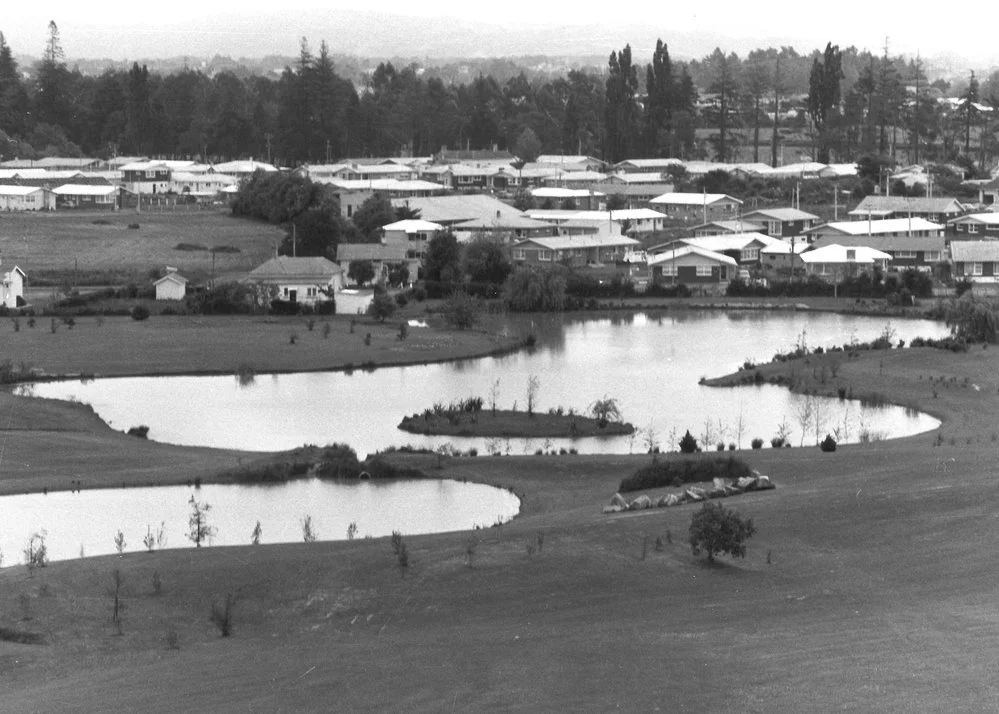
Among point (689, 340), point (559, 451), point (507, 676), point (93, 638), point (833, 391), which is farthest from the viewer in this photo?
point (689, 340)

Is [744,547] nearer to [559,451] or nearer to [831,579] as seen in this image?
[831,579]

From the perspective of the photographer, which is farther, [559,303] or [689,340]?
[559,303]

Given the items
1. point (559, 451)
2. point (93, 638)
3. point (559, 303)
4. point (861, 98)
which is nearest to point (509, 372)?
point (559, 451)

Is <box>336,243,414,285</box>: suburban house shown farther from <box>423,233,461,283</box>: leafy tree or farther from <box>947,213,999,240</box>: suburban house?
<box>947,213,999,240</box>: suburban house

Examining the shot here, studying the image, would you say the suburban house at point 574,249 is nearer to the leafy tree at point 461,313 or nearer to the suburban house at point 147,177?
the leafy tree at point 461,313

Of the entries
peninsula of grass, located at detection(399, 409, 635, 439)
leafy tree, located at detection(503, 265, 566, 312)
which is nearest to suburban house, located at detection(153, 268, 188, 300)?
leafy tree, located at detection(503, 265, 566, 312)

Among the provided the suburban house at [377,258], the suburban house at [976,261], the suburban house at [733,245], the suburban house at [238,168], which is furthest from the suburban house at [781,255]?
the suburban house at [238,168]
